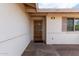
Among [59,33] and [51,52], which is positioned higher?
[59,33]

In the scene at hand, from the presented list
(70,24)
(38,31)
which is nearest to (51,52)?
(70,24)

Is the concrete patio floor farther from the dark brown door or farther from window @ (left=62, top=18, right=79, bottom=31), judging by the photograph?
the dark brown door

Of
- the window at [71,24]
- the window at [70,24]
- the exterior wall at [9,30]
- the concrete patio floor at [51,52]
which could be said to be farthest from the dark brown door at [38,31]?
the exterior wall at [9,30]

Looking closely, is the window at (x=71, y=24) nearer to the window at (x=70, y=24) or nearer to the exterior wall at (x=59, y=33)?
the window at (x=70, y=24)

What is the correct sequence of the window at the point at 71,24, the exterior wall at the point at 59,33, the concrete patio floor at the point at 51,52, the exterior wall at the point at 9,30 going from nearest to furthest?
the exterior wall at the point at 9,30 < the concrete patio floor at the point at 51,52 < the exterior wall at the point at 59,33 < the window at the point at 71,24

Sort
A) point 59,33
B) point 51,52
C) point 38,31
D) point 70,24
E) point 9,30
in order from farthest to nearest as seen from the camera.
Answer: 1. point 38,31
2. point 70,24
3. point 59,33
4. point 51,52
5. point 9,30

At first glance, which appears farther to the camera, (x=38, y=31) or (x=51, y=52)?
(x=38, y=31)

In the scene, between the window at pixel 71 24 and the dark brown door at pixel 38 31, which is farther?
the dark brown door at pixel 38 31

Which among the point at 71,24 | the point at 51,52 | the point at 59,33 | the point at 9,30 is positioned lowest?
the point at 51,52

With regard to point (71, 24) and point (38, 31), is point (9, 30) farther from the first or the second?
point (38, 31)

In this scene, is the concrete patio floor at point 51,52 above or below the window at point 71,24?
below

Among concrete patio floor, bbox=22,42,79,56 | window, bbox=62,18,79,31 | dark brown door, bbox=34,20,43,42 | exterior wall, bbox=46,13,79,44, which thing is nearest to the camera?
concrete patio floor, bbox=22,42,79,56

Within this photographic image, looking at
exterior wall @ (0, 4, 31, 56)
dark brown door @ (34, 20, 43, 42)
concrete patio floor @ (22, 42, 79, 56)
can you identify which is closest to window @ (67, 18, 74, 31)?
dark brown door @ (34, 20, 43, 42)

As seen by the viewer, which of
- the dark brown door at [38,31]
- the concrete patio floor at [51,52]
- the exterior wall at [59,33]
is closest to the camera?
the concrete patio floor at [51,52]
